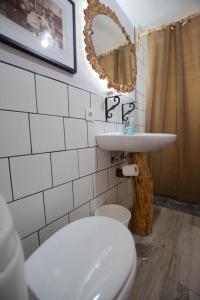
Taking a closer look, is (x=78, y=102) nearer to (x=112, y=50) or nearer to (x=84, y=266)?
(x=112, y=50)

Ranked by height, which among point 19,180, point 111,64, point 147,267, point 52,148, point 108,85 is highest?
point 111,64

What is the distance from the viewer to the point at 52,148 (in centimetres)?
83

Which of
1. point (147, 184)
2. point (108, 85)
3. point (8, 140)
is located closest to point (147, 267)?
point (147, 184)

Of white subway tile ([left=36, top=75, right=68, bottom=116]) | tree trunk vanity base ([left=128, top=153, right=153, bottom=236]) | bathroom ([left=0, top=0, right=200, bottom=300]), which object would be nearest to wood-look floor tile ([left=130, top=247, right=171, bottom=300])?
bathroom ([left=0, top=0, right=200, bottom=300])

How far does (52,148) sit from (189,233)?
4.16 feet

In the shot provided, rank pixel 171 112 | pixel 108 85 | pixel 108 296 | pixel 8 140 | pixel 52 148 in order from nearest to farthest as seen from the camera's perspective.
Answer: pixel 108 296 < pixel 8 140 < pixel 52 148 < pixel 108 85 < pixel 171 112

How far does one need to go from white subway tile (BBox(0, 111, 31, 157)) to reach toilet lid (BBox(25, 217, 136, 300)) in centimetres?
40

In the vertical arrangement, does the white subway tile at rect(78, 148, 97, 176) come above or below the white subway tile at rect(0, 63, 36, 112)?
below

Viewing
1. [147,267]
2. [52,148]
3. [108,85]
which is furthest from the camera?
[108,85]

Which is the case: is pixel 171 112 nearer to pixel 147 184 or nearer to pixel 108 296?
pixel 147 184

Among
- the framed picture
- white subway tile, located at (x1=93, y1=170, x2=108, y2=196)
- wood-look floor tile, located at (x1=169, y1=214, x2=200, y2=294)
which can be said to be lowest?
wood-look floor tile, located at (x1=169, y1=214, x2=200, y2=294)

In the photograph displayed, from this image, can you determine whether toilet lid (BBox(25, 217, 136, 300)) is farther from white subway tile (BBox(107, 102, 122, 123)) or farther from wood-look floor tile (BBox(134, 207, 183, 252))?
white subway tile (BBox(107, 102, 122, 123))

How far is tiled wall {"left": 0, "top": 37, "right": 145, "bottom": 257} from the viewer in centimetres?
67

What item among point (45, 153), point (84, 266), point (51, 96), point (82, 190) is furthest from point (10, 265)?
point (82, 190)
